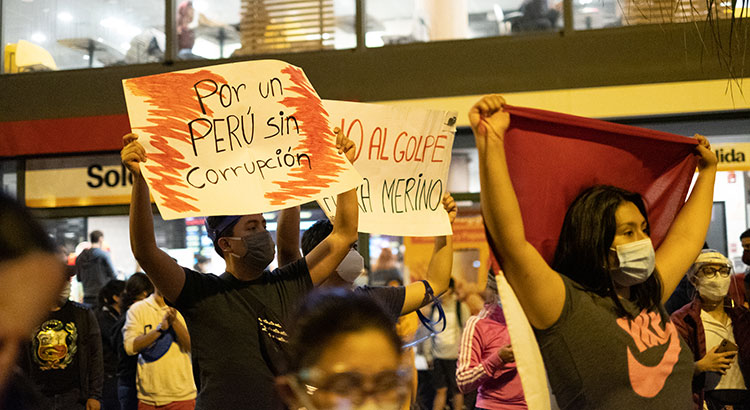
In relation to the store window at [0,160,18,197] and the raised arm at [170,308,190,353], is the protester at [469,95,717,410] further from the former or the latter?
the store window at [0,160,18,197]

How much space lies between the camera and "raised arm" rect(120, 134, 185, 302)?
2.74 metres

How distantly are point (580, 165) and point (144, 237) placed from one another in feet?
5.07

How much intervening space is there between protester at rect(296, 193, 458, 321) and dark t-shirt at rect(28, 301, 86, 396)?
3.16 metres

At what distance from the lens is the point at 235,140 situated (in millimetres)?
3178

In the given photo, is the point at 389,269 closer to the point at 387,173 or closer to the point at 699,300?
the point at 699,300

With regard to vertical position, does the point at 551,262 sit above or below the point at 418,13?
below

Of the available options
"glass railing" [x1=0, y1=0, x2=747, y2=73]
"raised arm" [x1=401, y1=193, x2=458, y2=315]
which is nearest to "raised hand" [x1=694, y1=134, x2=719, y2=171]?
"raised arm" [x1=401, y1=193, x2=458, y2=315]

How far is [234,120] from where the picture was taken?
10.5ft

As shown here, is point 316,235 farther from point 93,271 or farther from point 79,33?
point 79,33

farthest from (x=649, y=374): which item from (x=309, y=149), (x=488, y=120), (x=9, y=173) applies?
(x=9, y=173)

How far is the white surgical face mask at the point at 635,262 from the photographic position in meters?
2.53

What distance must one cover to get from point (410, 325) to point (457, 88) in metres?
4.16

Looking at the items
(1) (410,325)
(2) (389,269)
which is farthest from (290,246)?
(2) (389,269)

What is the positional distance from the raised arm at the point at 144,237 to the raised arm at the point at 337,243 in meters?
0.52
